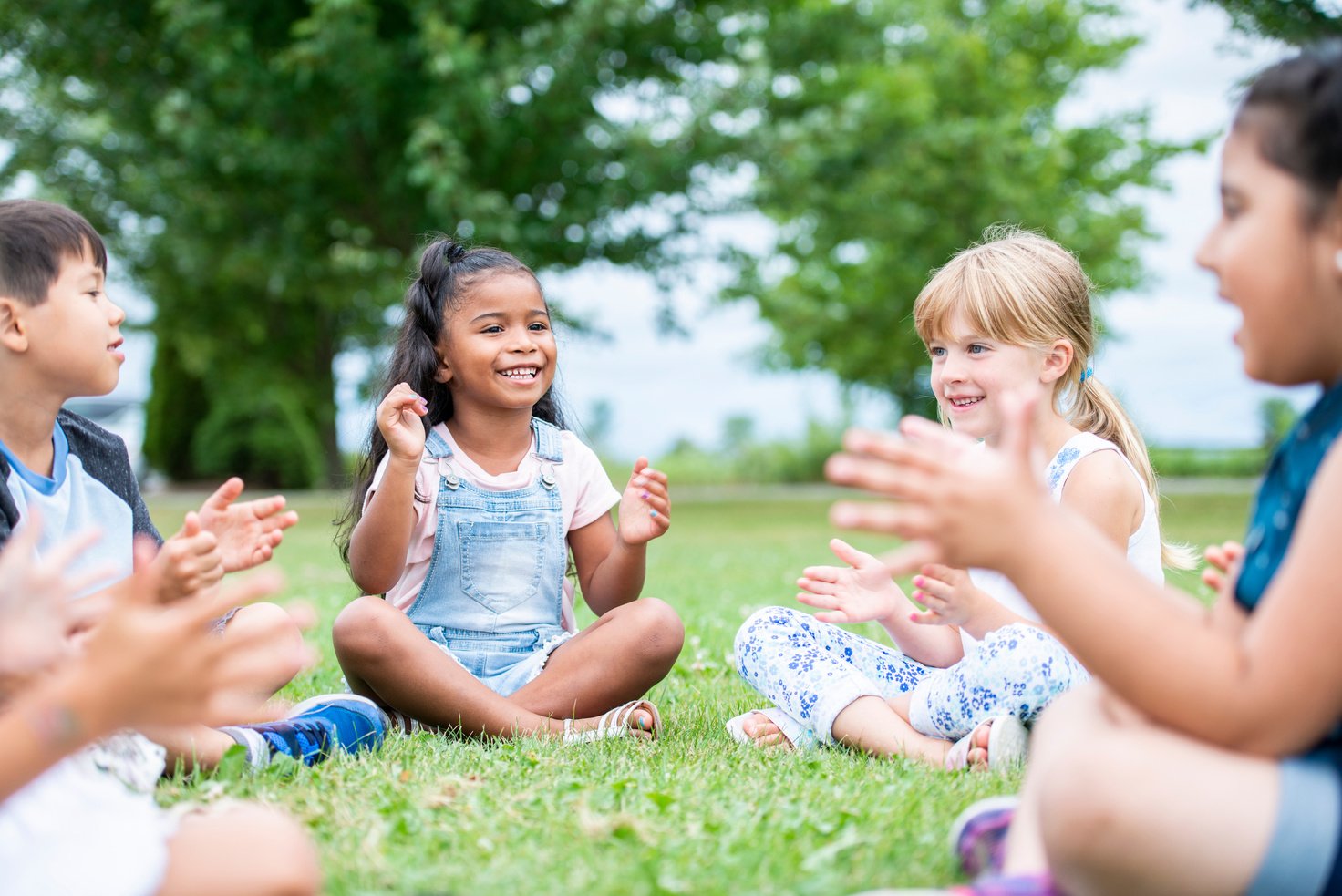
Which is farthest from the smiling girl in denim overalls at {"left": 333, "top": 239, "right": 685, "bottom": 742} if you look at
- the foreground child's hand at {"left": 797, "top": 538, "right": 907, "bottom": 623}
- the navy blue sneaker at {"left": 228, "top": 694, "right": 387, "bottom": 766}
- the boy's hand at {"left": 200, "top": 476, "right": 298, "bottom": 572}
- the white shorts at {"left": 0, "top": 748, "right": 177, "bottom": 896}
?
the white shorts at {"left": 0, "top": 748, "right": 177, "bottom": 896}

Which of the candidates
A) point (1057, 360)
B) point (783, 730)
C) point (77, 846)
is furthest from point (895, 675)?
point (77, 846)

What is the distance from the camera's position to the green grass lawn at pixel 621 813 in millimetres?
1894

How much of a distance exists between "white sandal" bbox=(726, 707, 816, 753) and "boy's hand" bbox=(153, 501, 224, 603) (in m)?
1.50

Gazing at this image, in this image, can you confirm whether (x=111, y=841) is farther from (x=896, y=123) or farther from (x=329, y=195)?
(x=896, y=123)

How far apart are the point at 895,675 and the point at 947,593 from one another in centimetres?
70

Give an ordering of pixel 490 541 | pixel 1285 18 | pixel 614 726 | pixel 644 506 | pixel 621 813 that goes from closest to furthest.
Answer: pixel 621 813 → pixel 614 726 → pixel 644 506 → pixel 490 541 → pixel 1285 18

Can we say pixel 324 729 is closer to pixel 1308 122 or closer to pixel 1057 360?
pixel 1057 360

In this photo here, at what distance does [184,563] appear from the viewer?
6.60 ft

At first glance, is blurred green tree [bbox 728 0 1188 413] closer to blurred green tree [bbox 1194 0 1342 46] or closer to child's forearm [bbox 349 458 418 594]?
blurred green tree [bbox 1194 0 1342 46]

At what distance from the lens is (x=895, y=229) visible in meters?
16.9

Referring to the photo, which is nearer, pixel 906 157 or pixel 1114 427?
pixel 1114 427

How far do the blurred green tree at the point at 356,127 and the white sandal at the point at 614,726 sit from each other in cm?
1032

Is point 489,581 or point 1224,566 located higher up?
point 1224,566

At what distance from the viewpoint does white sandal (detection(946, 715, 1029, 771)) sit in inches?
105
